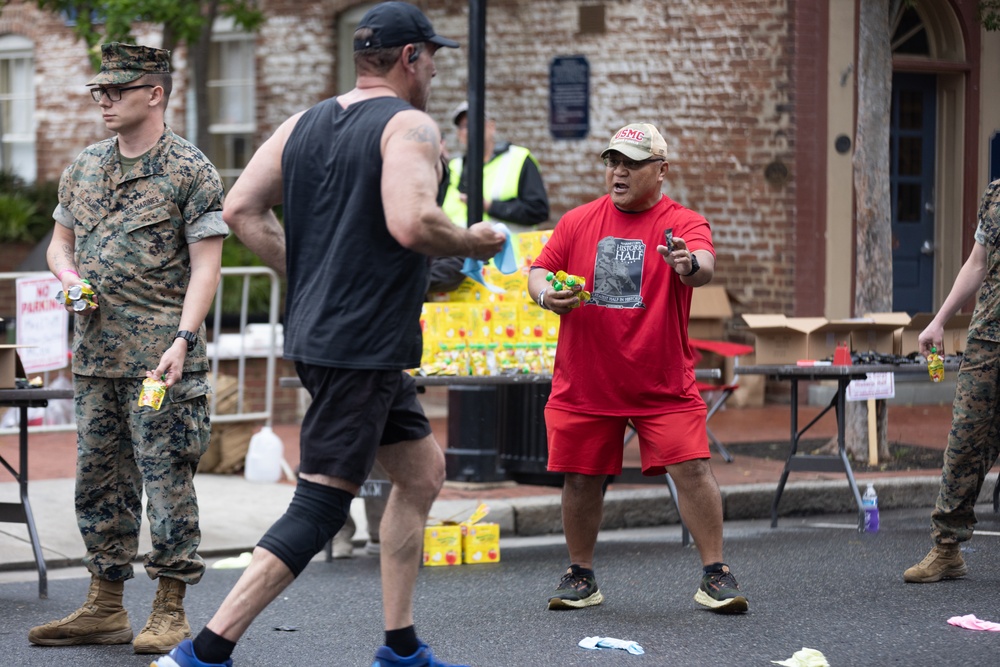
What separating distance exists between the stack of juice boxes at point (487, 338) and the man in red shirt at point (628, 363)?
5.11ft

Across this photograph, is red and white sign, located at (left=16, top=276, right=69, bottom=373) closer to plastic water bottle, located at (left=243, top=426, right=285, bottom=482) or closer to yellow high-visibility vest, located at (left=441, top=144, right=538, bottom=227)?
plastic water bottle, located at (left=243, top=426, right=285, bottom=482)

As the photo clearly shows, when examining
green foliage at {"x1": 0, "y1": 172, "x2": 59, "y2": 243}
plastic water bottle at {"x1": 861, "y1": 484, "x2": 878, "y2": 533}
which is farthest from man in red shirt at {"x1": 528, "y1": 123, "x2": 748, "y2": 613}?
green foliage at {"x1": 0, "y1": 172, "x2": 59, "y2": 243}

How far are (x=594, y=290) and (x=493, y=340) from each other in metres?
1.79

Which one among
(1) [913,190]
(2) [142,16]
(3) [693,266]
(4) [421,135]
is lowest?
(3) [693,266]

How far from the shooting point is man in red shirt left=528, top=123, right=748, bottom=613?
5875 millimetres

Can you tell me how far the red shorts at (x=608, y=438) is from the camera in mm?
5887

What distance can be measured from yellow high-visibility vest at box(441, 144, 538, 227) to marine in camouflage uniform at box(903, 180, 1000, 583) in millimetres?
3698

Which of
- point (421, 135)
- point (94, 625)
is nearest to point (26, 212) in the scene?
point (94, 625)

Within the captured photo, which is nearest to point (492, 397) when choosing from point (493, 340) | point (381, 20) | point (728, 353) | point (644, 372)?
point (493, 340)

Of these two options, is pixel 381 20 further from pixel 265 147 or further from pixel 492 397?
pixel 492 397

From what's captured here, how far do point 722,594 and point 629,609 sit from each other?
0.40 metres

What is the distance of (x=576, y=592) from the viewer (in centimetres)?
603

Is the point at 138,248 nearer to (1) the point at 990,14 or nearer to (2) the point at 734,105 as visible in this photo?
(1) the point at 990,14

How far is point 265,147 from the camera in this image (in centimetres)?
469
